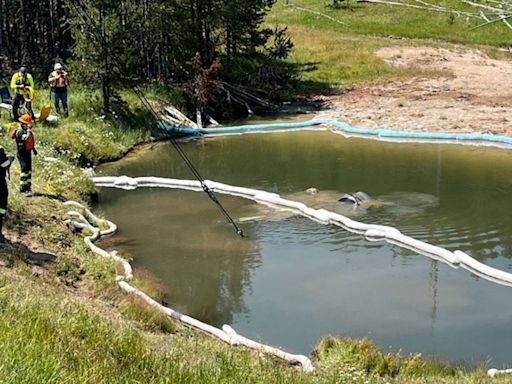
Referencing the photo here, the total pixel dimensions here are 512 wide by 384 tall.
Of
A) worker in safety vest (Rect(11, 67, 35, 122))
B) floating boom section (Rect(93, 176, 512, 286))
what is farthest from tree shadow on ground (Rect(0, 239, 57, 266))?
worker in safety vest (Rect(11, 67, 35, 122))

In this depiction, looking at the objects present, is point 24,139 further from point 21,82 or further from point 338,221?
point 338,221

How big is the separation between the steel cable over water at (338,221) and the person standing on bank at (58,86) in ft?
14.8

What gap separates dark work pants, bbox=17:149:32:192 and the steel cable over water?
479cm

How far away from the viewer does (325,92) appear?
36344 mm

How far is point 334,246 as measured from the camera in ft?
49.8

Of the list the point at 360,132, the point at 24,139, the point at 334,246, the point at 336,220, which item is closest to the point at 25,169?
the point at 24,139

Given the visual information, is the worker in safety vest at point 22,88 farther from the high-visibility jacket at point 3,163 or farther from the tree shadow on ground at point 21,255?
the high-visibility jacket at point 3,163

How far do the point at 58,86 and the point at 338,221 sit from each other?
11490mm

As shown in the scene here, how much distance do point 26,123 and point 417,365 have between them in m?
9.08

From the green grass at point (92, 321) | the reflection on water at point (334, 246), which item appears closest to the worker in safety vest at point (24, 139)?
the green grass at point (92, 321)

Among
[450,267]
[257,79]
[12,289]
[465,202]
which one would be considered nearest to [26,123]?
[12,289]

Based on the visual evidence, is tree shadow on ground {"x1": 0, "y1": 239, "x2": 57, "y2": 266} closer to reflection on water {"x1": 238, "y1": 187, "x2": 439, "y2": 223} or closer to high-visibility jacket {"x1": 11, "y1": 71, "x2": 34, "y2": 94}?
reflection on water {"x1": 238, "y1": 187, "x2": 439, "y2": 223}

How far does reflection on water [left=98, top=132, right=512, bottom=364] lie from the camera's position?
1129 cm

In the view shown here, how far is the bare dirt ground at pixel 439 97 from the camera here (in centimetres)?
2805
